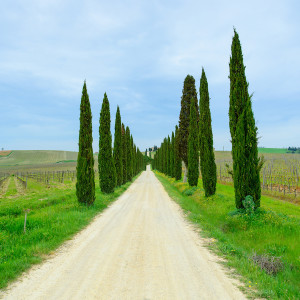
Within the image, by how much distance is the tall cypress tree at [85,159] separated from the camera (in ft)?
45.4

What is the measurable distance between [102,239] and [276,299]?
203 inches

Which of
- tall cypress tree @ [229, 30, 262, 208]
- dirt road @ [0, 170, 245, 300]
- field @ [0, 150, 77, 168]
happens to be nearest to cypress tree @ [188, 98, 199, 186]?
tall cypress tree @ [229, 30, 262, 208]

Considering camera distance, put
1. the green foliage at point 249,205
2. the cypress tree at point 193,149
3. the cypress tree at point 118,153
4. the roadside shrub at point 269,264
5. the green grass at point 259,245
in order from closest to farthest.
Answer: the green grass at point 259,245 → the roadside shrub at point 269,264 → the green foliage at point 249,205 → the cypress tree at point 193,149 → the cypress tree at point 118,153

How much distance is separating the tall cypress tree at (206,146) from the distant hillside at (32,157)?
3865 inches

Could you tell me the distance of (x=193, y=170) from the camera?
22.4 meters

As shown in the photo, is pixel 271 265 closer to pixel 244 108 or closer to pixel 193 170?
pixel 244 108

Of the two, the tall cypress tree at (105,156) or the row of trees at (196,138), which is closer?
the row of trees at (196,138)

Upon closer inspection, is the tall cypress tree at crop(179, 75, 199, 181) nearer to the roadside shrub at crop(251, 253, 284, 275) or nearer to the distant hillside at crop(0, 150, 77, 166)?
the roadside shrub at crop(251, 253, 284, 275)

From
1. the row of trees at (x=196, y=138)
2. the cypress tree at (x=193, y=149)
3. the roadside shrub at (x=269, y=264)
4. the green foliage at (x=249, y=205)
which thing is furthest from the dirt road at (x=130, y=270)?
the cypress tree at (x=193, y=149)

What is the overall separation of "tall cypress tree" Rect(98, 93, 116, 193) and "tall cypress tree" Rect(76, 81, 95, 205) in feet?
18.9

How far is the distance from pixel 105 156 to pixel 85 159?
660 centimetres

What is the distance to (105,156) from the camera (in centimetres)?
2075

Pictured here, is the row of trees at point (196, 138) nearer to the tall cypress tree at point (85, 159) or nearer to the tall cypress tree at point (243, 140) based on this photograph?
the tall cypress tree at point (243, 140)

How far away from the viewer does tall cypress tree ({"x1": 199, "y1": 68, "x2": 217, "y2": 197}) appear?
53.2 ft
